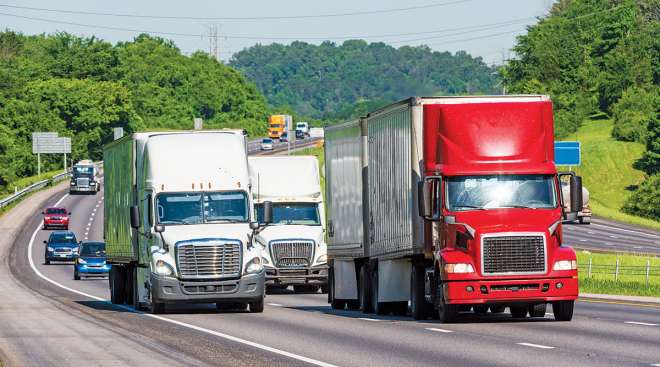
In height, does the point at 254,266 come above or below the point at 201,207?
below

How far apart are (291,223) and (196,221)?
38.1 ft

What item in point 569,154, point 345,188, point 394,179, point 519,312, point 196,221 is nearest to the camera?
point 519,312

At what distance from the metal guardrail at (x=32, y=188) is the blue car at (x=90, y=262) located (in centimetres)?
5187

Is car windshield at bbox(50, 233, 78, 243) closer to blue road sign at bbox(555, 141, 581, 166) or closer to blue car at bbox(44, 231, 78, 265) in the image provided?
blue car at bbox(44, 231, 78, 265)

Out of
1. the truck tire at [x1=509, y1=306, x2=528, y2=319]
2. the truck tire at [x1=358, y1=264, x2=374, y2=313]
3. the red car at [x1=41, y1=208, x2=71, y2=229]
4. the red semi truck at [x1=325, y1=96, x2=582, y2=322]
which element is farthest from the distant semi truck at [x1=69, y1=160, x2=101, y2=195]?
the truck tire at [x1=509, y1=306, x2=528, y2=319]

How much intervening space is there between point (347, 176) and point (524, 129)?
847 cm

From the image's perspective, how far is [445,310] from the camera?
2584 centimetres

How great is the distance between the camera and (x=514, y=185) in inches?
1006

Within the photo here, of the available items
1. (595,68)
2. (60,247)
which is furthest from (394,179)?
(595,68)

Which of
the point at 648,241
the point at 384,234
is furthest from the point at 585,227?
the point at 384,234

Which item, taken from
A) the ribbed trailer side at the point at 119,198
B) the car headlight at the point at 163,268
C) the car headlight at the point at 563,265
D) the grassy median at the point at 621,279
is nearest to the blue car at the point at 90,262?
the grassy median at the point at 621,279

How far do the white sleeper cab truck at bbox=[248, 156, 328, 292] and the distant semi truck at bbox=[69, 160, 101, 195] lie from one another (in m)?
82.2

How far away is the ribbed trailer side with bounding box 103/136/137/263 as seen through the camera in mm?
34469

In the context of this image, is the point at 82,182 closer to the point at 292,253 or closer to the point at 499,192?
the point at 292,253
